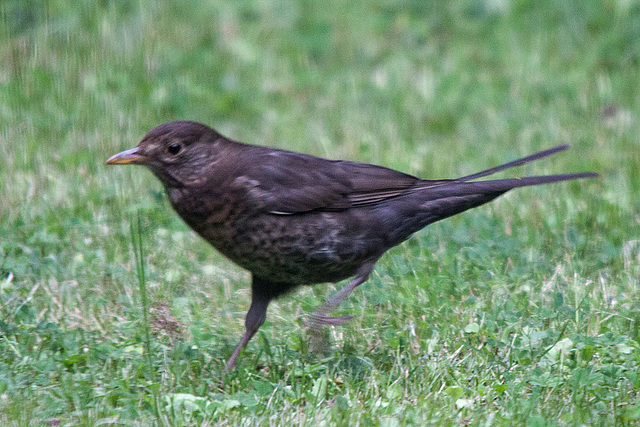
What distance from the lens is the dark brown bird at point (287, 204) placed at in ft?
11.6

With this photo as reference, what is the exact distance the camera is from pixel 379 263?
4496 mm

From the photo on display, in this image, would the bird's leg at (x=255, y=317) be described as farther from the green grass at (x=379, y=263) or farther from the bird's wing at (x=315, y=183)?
the bird's wing at (x=315, y=183)

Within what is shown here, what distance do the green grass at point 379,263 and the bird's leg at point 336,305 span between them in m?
0.16

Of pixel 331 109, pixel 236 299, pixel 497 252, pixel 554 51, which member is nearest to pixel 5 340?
pixel 236 299

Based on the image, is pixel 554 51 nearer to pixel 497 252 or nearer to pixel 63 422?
pixel 497 252

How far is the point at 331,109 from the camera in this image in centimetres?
692

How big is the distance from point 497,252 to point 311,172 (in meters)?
1.23

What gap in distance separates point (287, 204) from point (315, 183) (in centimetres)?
26

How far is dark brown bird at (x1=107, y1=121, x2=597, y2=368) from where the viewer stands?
3533mm

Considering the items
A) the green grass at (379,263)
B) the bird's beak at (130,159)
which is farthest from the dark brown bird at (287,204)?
the green grass at (379,263)

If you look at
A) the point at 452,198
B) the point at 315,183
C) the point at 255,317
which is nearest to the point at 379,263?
the point at 452,198

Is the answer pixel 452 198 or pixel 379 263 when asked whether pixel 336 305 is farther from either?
pixel 379 263

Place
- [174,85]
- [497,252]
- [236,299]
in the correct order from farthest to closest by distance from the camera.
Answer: [174,85] → [497,252] → [236,299]

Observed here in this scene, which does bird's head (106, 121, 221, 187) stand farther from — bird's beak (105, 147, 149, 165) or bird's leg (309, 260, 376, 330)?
bird's leg (309, 260, 376, 330)
